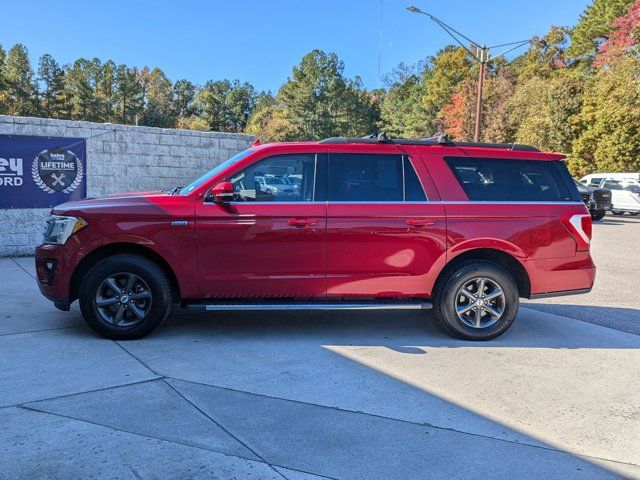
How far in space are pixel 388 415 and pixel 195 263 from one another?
2.37 m

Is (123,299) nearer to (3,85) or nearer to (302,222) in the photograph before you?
(302,222)

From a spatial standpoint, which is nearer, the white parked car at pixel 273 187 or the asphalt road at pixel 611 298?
the white parked car at pixel 273 187

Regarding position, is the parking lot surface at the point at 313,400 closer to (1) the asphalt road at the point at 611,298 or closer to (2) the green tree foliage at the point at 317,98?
(1) the asphalt road at the point at 611,298

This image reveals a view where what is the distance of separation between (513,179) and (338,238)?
1.95m

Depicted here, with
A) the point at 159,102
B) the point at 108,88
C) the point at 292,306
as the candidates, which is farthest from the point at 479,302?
the point at 159,102

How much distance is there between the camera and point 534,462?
3.02m

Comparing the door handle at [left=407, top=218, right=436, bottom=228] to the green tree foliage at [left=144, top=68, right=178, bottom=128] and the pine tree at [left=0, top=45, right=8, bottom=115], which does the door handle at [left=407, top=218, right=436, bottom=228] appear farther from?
the green tree foliage at [left=144, top=68, right=178, bottom=128]

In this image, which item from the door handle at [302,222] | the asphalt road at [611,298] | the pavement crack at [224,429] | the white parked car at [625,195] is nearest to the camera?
the pavement crack at [224,429]

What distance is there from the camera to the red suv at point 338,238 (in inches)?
193

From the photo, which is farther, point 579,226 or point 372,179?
point 579,226

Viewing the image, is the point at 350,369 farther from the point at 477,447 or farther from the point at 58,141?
the point at 58,141

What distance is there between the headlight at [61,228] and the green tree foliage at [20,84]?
65.4m

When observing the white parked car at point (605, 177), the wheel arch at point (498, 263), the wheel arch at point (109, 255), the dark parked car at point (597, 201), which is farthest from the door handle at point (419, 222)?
the white parked car at point (605, 177)

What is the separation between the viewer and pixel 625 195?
23672 mm
